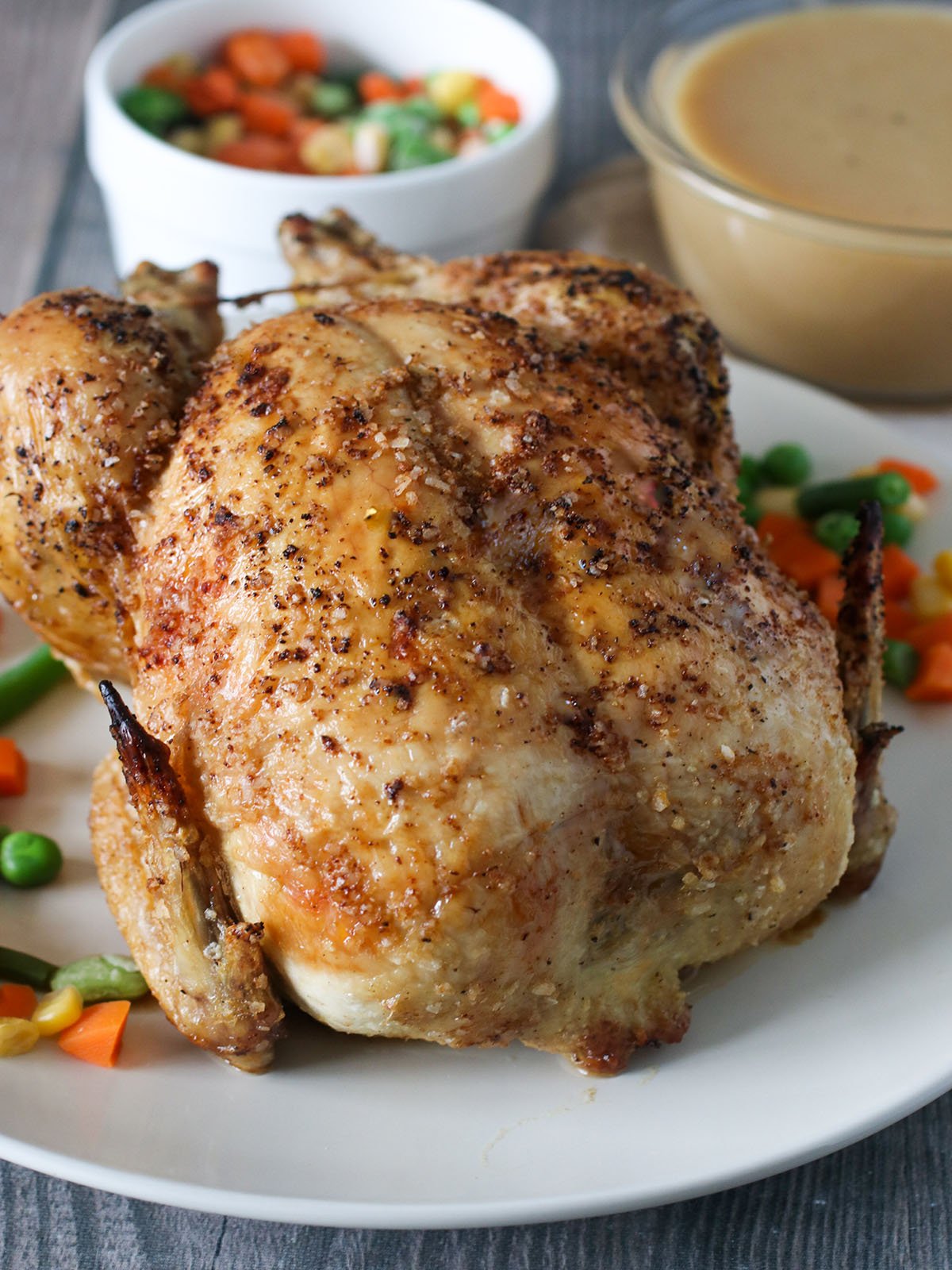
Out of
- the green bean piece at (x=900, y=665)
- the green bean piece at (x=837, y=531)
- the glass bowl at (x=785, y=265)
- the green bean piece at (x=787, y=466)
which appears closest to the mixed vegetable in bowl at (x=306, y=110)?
the glass bowl at (x=785, y=265)

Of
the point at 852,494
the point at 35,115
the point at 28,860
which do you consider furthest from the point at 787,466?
the point at 35,115

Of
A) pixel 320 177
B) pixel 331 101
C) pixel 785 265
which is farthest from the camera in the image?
pixel 331 101

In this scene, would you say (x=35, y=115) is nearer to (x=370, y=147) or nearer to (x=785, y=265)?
(x=370, y=147)

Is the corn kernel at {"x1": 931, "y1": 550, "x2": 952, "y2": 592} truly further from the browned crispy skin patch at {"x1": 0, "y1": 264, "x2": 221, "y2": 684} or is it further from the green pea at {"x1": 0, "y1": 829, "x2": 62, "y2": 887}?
the green pea at {"x1": 0, "y1": 829, "x2": 62, "y2": 887}

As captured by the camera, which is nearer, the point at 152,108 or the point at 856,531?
the point at 856,531

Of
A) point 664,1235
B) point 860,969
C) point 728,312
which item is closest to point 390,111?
point 728,312

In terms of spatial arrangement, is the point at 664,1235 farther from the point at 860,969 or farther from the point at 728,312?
the point at 728,312

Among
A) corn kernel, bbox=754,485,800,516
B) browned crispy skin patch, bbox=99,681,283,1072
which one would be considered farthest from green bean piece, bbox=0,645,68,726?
corn kernel, bbox=754,485,800,516
